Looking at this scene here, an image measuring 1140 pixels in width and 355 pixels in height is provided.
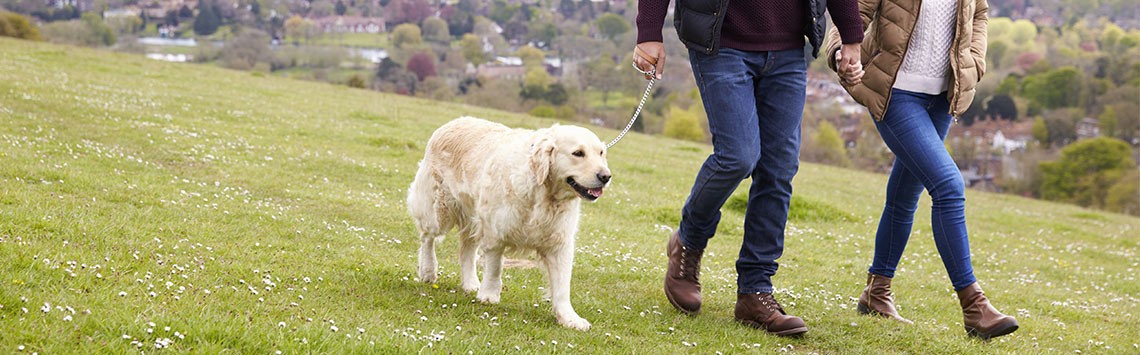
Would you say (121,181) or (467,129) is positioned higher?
(467,129)

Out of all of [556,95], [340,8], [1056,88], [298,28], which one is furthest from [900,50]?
[340,8]

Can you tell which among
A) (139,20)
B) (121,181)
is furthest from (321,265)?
(139,20)

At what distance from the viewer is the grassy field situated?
4781mm

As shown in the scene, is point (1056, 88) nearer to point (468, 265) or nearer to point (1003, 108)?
point (1003, 108)

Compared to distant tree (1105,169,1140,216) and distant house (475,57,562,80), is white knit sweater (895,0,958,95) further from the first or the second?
distant house (475,57,562,80)

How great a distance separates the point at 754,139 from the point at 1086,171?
50.8 meters

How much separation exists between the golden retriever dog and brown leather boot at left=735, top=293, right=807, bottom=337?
1.21m

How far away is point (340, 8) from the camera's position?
107m

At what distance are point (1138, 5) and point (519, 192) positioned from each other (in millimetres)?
155120

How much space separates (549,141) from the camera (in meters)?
5.55

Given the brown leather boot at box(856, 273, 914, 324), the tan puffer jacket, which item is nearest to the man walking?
the tan puffer jacket

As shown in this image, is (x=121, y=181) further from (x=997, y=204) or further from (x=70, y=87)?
(x=997, y=204)

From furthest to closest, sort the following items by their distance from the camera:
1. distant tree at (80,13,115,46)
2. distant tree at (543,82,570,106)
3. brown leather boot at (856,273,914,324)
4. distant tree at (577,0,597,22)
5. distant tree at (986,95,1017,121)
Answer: distant tree at (577,0,597,22), distant tree at (986,95,1017,121), distant tree at (80,13,115,46), distant tree at (543,82,570,106), brown leather boot at (856,273,914,324)

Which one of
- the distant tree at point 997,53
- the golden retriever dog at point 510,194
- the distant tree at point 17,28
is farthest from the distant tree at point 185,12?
the golden retriever dog at point 510,194
